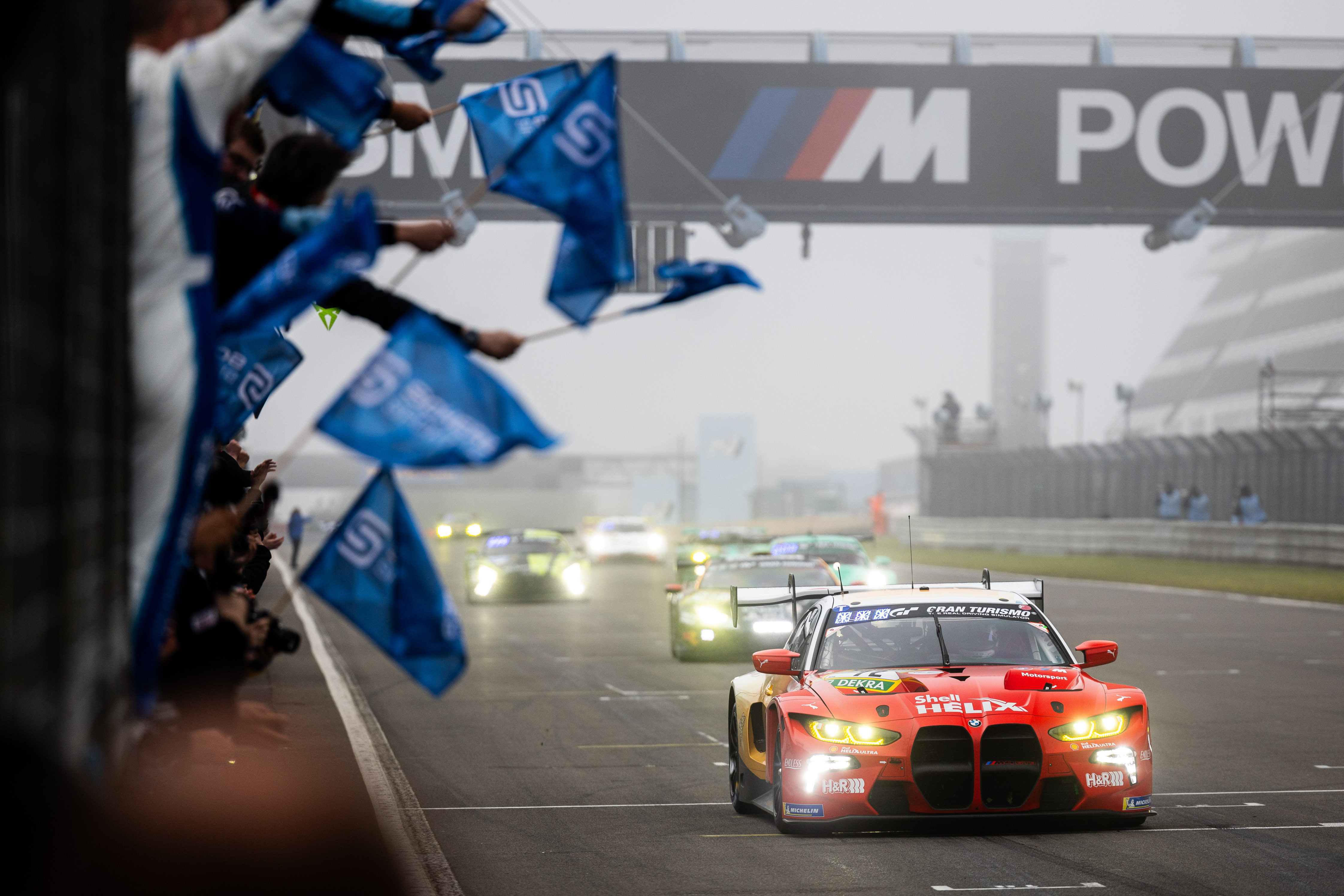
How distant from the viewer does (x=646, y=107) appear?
111 ft

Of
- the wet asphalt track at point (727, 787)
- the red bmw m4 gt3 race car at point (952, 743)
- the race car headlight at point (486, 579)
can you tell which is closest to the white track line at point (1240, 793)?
the wet asphalt track at point (727, 787)

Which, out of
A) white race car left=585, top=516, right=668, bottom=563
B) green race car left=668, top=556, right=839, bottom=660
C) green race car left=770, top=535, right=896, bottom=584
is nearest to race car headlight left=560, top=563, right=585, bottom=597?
green race car left=770, top=535, right=896, bottom=584

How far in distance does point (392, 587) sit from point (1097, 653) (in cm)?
662

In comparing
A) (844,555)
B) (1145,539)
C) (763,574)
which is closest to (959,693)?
(763,574)

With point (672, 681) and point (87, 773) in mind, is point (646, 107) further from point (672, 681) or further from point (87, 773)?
point (87, 773)

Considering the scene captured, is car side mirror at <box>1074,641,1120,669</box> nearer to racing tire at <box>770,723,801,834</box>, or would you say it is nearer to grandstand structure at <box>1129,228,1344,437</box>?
racing tire at <box>770,723,801,834</box>

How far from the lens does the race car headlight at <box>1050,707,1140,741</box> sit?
A: 29.5ft

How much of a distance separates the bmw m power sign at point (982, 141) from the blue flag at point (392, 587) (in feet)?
97.3

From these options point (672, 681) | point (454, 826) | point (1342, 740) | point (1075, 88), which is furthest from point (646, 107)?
point (454, 826)

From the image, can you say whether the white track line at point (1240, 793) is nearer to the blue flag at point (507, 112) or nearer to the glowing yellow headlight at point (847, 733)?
the glowing yellow headlight at point (847, 733)

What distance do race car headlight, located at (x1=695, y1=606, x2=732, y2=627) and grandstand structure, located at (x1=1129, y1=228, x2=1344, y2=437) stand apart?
180ft

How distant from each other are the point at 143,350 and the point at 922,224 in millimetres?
32387

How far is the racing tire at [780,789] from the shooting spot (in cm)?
930

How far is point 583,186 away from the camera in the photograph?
167 inches
